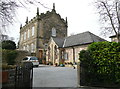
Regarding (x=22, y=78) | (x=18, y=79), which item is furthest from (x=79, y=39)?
(x=18, y=79)

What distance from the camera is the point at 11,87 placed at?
20.2 feet

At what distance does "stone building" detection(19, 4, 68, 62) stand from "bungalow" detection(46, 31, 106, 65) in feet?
15.8

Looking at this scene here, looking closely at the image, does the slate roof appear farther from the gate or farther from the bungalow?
the gate

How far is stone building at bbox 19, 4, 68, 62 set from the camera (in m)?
36.0

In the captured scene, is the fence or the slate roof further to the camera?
the slate roof

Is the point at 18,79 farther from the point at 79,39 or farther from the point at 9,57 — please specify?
the point at 79,39

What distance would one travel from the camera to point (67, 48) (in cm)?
2859

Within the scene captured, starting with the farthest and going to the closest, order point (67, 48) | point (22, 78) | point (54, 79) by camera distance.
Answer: point (67, 48)
point (54, 79)
point (22, 78)

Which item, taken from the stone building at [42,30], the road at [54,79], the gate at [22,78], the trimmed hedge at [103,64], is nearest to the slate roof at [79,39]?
the stone building at [42,30]

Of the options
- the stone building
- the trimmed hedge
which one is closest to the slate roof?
the stone building

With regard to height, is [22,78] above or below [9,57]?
below

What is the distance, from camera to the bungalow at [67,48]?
2566 cm

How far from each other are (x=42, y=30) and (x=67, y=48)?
12.4m

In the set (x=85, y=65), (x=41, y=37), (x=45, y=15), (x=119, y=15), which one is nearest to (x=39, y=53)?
(x=41, y=37)
